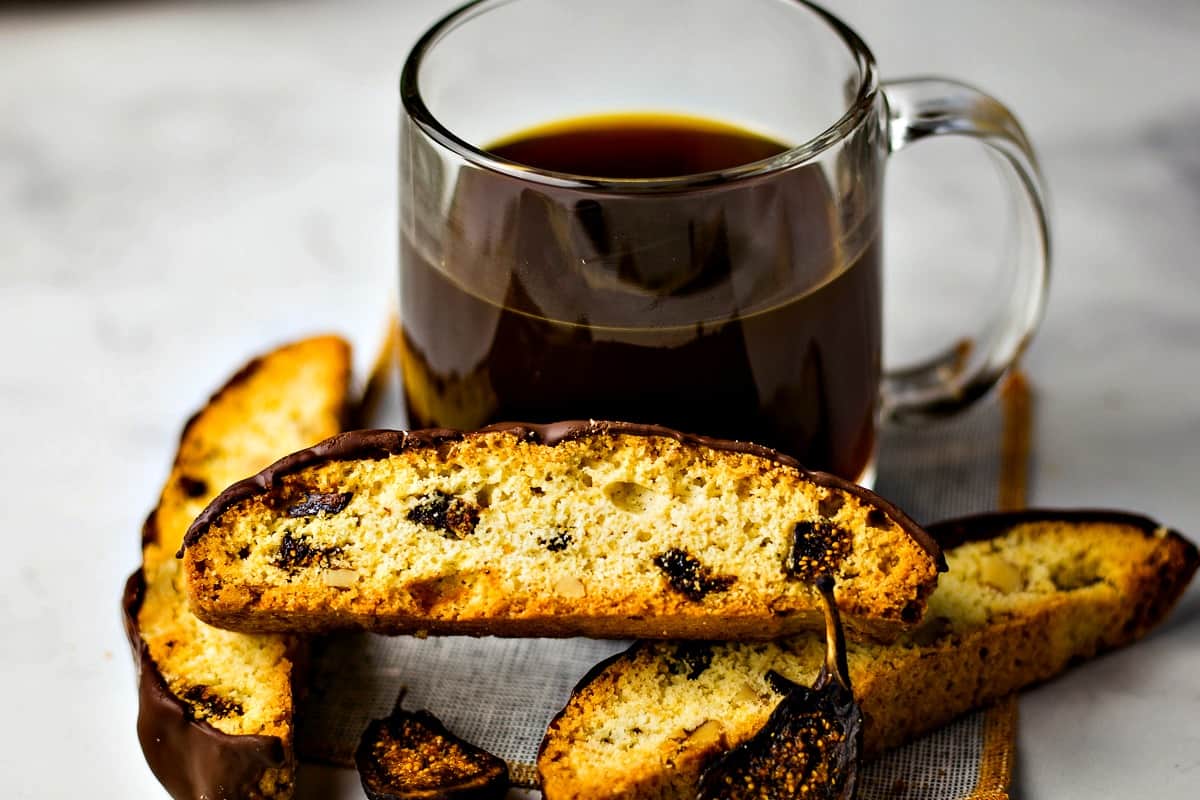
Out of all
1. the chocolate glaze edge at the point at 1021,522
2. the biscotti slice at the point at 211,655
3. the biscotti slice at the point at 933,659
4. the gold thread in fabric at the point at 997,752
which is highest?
the chocolate glaze edge at the point at 1021,522

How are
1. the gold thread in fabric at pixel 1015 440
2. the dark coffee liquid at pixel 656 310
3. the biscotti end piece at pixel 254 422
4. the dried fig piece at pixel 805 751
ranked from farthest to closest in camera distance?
the gold thread in fabric at pixel 1015 440 < the biscotti end piece at pixel 254 422 < the dark coffee liquid at pixel 656 310 < the dried fig piece at pixel 805 751

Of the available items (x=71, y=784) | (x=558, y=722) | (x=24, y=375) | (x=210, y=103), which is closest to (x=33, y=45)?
(x=210, y=103)

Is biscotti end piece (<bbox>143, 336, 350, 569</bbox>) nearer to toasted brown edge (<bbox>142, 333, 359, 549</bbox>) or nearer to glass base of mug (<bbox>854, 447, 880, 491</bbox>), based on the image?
toasted brown edge (<bbox>142, 333, 359, 549</bbox>)

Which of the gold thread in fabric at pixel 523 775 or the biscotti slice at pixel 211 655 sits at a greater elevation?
the biscotti slice at pixel 211 655

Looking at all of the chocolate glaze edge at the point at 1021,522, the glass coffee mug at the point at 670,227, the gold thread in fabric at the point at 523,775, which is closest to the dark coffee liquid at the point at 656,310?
the glass coffee mug at the point at 670,227

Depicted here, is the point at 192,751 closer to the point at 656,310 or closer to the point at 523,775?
the point at 523,775

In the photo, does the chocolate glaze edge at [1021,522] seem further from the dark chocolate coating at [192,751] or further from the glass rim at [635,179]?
the dark chocolate coating at [192,751]

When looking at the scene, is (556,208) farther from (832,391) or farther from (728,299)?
(832,391)

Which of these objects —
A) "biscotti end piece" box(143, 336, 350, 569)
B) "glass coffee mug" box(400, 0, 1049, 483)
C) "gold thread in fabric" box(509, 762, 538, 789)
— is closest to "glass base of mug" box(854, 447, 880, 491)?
"glass coffee mug" box(400, 0, 1049, 483)
